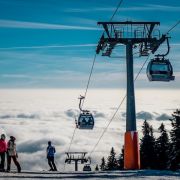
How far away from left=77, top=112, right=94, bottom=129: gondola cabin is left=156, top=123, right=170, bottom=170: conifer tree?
36.1 meters

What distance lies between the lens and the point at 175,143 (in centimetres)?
7500

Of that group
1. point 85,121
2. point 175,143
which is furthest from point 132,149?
point 175,143

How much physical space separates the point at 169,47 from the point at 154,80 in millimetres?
2762

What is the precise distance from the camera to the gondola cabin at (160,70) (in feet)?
89.1

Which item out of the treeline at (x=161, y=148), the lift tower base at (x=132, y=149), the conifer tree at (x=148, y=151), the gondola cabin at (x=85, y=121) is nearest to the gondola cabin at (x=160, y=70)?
the lift tower base at (x=132, y=149)

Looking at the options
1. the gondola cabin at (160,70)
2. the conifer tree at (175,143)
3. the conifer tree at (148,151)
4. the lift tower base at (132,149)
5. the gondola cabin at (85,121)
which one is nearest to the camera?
the gondola cabin at (160,70)

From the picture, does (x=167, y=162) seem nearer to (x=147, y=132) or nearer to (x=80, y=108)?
(x=147, y=132)

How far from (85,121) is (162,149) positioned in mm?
43135

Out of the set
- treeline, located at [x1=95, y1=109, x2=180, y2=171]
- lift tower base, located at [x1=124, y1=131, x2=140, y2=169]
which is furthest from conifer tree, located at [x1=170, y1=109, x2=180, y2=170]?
lift tower base, located at [x1=124, y1=131, x2=140, y2=169]

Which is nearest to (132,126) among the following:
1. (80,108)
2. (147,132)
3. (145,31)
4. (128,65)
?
(128,65)

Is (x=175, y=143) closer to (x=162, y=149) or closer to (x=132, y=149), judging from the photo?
(x=162, y=149)

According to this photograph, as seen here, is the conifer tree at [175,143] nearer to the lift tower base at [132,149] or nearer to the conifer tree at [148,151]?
the conifer tree at [148,151]

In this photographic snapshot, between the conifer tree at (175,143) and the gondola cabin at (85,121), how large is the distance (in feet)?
97.5

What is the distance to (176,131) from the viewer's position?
2987 inches
